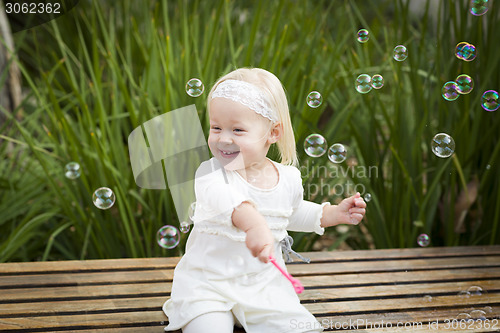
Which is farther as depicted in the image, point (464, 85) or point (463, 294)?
point (464, 85)

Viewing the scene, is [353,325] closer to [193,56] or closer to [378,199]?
[378,199]

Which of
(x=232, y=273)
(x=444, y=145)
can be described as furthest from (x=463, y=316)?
(x=232, y=273)

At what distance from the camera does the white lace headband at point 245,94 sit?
1.51 meters

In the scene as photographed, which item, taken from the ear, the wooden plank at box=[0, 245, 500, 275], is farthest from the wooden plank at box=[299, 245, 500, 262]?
the ear

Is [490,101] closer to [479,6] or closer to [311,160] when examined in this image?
[479,6]

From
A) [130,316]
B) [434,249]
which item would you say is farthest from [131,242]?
[434,249]

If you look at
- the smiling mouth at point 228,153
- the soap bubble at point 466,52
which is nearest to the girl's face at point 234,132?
the smiling mouth at point 228,153

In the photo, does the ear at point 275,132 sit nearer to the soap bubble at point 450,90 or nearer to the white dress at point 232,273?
the white dress at point 232,273

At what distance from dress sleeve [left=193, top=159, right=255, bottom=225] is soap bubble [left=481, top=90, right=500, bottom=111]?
1.23 metres

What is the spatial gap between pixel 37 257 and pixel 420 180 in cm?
167

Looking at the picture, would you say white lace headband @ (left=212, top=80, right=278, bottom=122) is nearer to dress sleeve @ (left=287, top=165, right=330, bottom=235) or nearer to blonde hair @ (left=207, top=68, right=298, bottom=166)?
blonde hair @ (left=207, top=68, right=298, bottom=166)

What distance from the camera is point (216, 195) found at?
1.49 metres

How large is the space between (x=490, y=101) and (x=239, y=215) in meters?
1.33

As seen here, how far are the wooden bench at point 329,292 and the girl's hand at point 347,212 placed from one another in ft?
0.98
